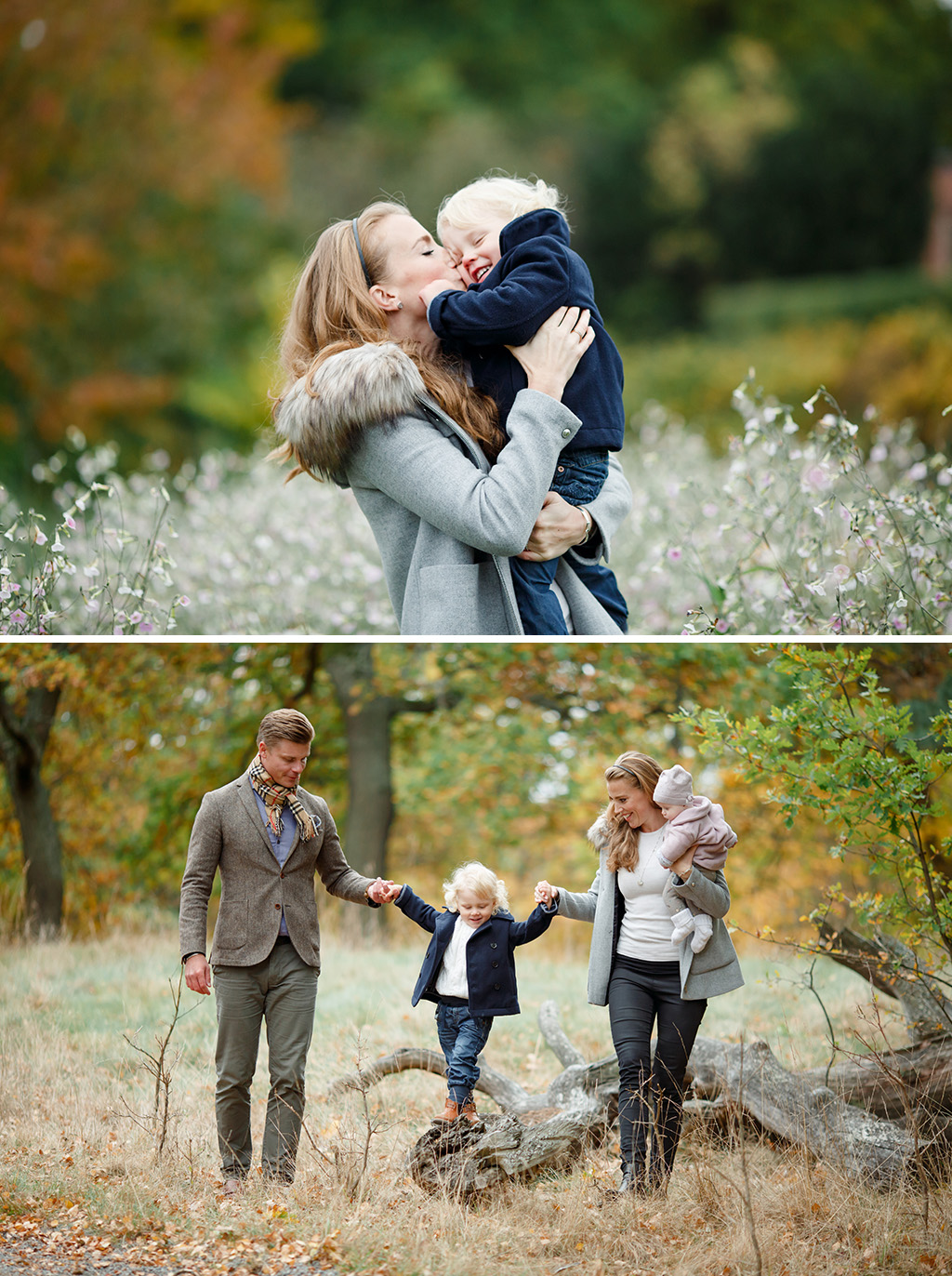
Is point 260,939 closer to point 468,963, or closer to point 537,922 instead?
point 468,963

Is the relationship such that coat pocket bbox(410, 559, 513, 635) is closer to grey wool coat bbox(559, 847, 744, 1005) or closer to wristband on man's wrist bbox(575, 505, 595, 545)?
wristband on man's wrist bbox(575, 505, 595, 545)

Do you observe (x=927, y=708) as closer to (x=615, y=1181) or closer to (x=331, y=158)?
(x=615, y=1181)

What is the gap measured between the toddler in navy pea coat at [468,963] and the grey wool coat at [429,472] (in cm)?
116

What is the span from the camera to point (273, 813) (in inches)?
154

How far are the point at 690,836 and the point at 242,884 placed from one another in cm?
145

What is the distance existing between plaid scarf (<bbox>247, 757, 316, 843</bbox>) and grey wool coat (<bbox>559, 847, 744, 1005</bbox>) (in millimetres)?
872

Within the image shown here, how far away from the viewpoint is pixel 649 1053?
147 inches

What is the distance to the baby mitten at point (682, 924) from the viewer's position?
3.62 meters

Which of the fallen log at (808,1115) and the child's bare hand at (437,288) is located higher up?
the child's bare hand at (437,288)

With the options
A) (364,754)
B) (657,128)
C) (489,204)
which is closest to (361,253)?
(489,204)

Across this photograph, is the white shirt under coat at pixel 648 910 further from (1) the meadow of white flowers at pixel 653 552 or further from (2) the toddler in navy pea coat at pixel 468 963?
(1) the meadow of white flowers at pixel 653 552

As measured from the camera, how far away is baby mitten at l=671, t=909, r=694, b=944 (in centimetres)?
362

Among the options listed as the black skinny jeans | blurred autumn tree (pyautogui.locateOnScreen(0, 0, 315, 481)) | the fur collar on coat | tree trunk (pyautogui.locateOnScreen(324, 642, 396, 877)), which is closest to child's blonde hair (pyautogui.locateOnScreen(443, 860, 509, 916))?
the black skinny jeans

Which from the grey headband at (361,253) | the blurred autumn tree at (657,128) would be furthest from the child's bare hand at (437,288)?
the blurred autumn tree at (657,128)
